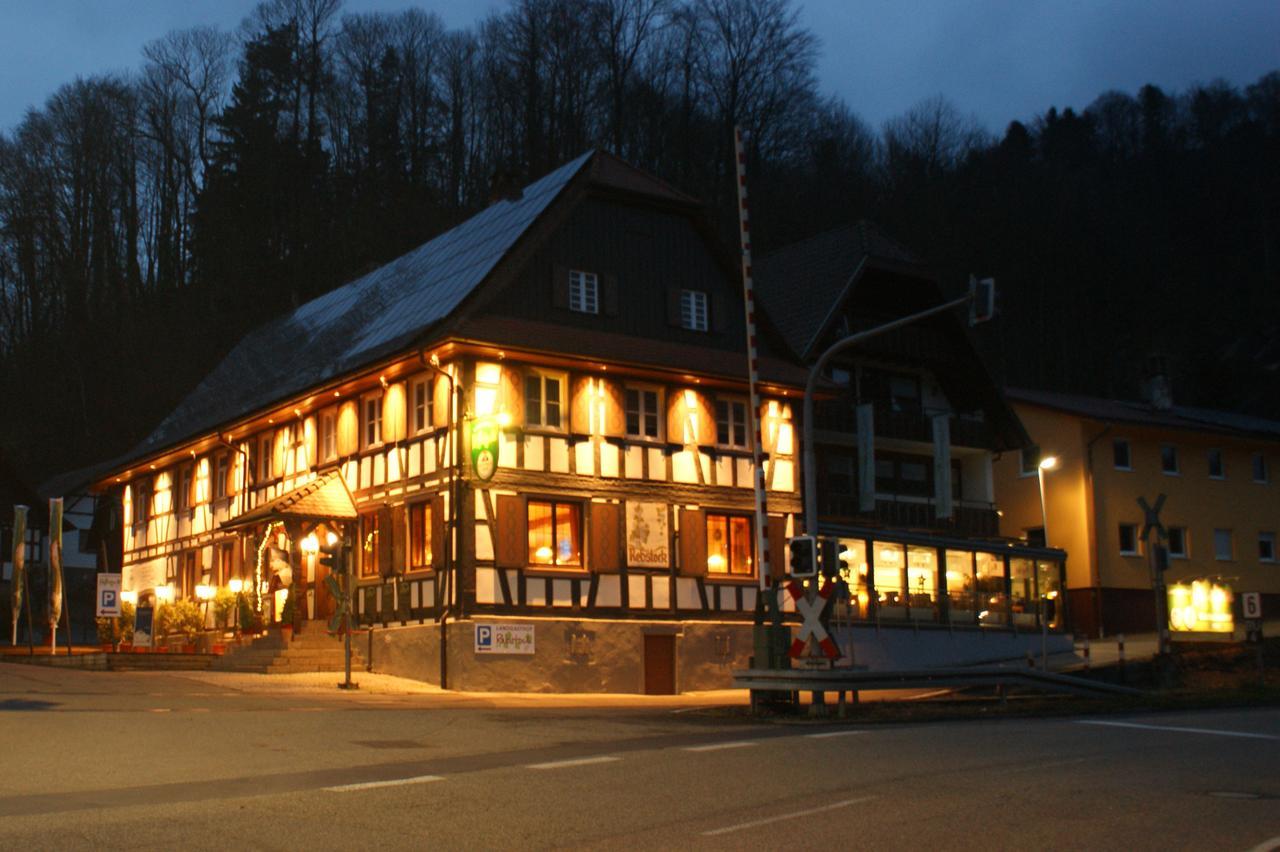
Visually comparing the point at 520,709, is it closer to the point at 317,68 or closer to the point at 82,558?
the point at 82,558

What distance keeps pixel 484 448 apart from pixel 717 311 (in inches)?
324

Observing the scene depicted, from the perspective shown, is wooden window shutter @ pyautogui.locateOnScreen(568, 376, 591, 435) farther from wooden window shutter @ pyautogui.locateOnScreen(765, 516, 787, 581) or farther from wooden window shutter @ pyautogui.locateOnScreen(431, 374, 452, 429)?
wooden window shutter @ pyautogui.locateOnScreen(765, 516, 787, 581)

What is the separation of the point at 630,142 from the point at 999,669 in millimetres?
42402

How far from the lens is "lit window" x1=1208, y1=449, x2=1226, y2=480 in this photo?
5375 cm

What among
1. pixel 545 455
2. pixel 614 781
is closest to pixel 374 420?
pixel 545 455

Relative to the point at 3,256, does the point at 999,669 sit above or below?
below

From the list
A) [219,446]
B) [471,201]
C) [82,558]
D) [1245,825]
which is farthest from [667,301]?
[82,558]

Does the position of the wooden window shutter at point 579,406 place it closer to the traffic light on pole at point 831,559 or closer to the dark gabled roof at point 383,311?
the dark gabled roof at point 383,311

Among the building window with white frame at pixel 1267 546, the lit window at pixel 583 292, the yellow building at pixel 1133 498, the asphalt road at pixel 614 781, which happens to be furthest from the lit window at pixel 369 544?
the building window with white frame at pixel 1267 546

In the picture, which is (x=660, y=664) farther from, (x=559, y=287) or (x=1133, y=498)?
(x=1133, y=498)

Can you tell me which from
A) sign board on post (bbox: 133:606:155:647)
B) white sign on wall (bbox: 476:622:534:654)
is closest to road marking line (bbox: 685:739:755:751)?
white sign on wall (bbox: 476:622:534:654)

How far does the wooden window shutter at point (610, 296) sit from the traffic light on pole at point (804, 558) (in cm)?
1382

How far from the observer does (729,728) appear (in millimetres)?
19953

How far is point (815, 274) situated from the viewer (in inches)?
1761
